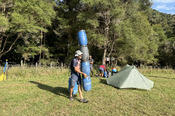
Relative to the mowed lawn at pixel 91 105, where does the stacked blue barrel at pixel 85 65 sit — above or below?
above

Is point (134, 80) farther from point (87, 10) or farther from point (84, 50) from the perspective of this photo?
point (87, 10)

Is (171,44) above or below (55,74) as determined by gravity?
above

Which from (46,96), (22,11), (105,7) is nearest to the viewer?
(46,96)

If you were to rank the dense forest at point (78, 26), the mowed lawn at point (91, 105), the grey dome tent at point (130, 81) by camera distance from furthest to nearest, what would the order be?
the dense forest at point (78, 26) < the grey dome tent at point (130, 81) < the mowed lawn at point (91, 105)

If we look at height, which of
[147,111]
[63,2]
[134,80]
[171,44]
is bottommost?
[147,111]

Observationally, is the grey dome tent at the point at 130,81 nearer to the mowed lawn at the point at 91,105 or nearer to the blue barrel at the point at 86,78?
the mowed lawn at the point at 91,105

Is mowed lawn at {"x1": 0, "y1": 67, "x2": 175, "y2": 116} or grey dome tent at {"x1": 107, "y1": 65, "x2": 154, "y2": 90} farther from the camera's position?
grey dome tent at {"x1": 107, "y1": 65, "x2": 154, "y2": 90}

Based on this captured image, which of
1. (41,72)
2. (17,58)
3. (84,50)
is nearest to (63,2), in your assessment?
(17,58)

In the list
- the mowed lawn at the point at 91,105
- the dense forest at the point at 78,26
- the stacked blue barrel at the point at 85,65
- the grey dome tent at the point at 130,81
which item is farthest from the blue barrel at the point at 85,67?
the dense forest at the point at 78,26

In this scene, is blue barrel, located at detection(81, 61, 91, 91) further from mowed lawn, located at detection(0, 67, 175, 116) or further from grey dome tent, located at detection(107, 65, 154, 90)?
grey dome tent, located at detection(107, 65, 154, 90)

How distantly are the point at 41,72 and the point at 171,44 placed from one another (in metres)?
24.3

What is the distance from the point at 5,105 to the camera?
14.8ft

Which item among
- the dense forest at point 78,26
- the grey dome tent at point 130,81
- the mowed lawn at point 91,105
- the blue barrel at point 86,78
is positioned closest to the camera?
the mowed lawn at point 91,105

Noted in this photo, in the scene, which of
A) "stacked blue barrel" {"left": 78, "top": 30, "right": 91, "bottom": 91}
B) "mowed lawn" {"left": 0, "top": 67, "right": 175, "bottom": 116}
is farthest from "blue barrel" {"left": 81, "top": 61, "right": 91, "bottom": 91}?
"mowed lawn" {"left": 0, "top": 67, "right": 175, "bottom": 116}
